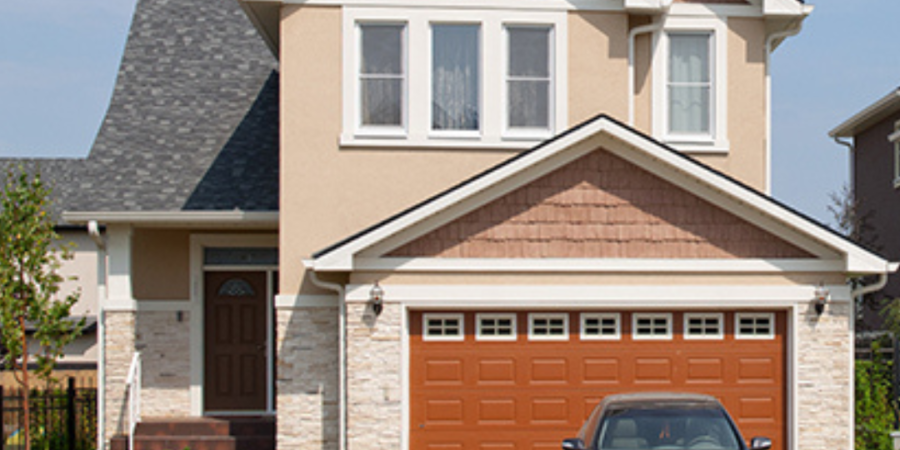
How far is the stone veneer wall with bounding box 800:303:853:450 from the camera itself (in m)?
14.4

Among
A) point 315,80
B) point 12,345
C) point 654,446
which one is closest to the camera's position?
point 654,446

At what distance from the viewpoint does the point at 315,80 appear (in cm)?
1525

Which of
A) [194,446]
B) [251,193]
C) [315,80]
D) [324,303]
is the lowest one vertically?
[194,446]

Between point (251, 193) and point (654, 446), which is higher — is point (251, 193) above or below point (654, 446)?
above

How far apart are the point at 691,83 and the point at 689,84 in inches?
1.2

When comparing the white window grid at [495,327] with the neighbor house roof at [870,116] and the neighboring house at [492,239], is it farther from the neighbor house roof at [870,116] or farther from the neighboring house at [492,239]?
the neighbor house roof at [870,116]

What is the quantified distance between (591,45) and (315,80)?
3.73 m

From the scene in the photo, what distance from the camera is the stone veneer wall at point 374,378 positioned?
14125 millimetres

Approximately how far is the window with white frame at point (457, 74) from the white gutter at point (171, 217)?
2.18 meters

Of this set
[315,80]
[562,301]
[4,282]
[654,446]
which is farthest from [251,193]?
[654,446]

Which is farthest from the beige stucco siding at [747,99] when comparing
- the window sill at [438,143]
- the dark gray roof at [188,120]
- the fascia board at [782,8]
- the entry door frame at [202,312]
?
the entry door frame at [202,312]

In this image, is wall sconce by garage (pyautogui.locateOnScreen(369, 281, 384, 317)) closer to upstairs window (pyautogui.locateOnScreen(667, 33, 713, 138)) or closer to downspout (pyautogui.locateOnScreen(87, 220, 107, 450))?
downspout (pyautogui.locateOnScreen(87, 220, 107, 450))

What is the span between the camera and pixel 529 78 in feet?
51.2

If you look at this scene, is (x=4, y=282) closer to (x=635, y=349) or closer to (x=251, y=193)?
(x=251, y=193)
